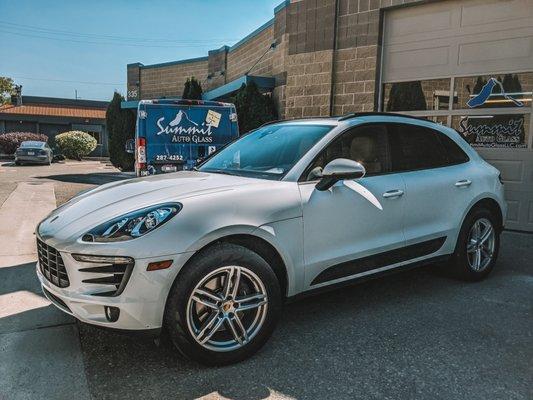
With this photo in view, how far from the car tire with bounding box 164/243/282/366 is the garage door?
6.11 metres

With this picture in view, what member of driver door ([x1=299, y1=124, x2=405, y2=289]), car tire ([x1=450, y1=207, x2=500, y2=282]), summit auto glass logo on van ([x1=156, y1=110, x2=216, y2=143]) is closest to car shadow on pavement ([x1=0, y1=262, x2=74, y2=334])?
driver door ([x1=299, y1=124, x2=405, y2=289])

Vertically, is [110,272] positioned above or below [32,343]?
above

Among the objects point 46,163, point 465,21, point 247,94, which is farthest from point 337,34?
point 46,163

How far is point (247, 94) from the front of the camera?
41.5 ft

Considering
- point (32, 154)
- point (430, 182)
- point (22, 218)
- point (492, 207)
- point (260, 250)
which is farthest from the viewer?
point (32, 154)

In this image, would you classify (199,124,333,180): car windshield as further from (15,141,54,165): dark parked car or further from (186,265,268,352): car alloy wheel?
(15,141,54,165): dark parked car

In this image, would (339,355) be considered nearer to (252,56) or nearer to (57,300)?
(57,300)

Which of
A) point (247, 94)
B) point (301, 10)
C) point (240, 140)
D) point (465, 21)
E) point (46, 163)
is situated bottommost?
point (46, 163)

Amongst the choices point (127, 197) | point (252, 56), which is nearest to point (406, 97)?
point (127, 197)

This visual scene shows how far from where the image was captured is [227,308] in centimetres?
313

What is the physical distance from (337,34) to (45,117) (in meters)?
33.1

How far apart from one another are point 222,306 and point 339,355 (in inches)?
35.5

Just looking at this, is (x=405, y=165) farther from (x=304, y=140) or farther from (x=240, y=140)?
(x=240, y=140)

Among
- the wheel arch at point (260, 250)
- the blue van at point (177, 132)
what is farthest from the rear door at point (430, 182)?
the blue van at point (177, 132)
